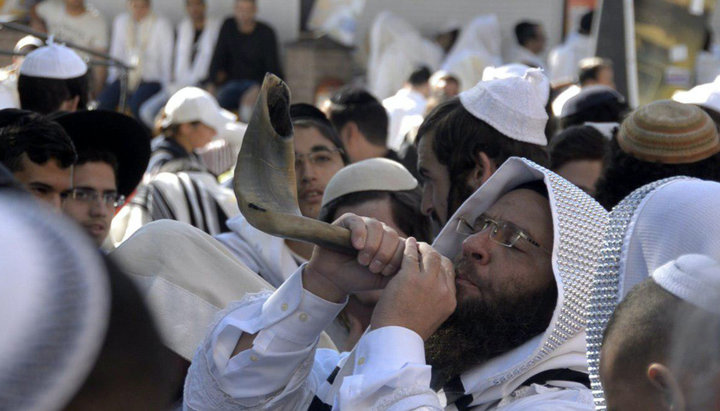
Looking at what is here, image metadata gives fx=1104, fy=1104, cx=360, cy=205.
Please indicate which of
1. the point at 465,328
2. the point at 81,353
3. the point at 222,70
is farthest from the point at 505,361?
the point at 222,70

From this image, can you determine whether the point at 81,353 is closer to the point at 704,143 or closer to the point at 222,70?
the point at 704,143

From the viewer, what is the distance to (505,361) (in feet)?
7.66

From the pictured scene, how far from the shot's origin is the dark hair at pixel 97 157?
4.02 m

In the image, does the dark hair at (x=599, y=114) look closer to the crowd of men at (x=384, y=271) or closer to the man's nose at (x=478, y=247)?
the crowd of men at (x=384, y=271)

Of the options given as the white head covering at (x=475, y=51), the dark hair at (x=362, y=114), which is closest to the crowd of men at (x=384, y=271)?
the dark hair at (x=362, y=114)

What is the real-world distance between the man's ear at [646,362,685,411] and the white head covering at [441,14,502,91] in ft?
36.7

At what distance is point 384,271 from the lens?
2.27m

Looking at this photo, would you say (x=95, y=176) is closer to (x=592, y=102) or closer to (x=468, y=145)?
(x=468, y=145)

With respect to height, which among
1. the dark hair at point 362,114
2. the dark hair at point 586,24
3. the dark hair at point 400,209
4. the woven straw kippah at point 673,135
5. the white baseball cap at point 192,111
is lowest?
the dark hair at point 586,24

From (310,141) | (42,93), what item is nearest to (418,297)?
(310,141)

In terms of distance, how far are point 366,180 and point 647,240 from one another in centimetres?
149

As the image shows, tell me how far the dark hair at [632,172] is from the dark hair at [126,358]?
234 centimetres

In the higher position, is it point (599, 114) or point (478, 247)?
point (478, 247)

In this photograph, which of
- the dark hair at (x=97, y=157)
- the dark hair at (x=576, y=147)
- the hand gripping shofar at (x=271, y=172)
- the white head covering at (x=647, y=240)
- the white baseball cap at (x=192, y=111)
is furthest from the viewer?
the white baseball cap at (x=192, y=111)
